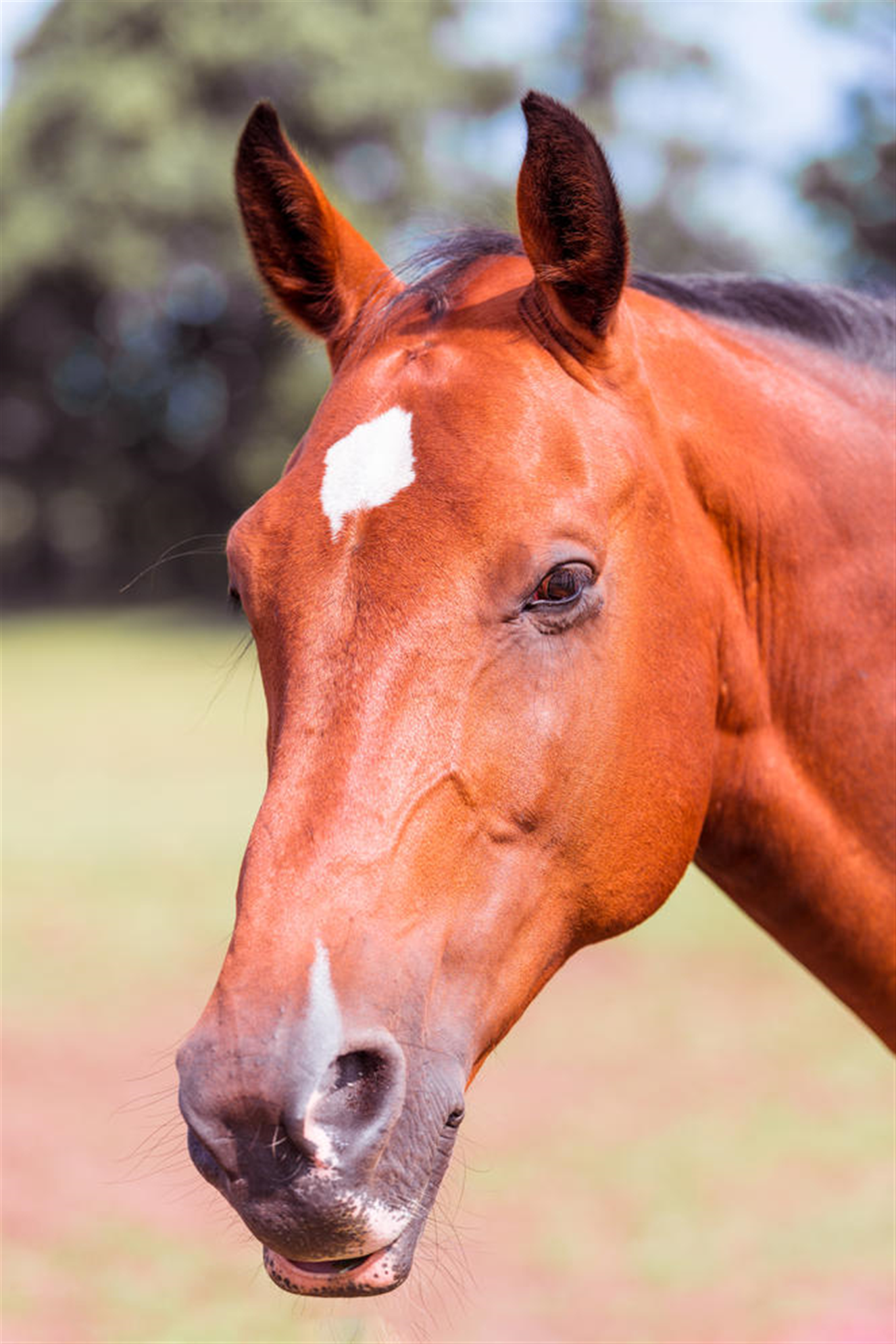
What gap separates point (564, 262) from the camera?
2.43 meters

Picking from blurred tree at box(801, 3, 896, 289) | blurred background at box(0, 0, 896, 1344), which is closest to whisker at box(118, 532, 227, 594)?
blurred background at box(0, 0, 896, 1344)

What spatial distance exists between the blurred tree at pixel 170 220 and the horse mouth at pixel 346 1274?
28332mm

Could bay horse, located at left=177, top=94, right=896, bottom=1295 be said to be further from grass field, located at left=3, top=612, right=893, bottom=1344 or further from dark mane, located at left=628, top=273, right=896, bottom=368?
grass field, located at left=3, top=612, right=893, bottom=1344

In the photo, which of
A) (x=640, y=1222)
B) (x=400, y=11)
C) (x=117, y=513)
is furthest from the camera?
(x=117, y=513)

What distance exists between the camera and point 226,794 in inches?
570

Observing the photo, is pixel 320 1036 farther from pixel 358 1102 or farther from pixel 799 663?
pixel 799 663

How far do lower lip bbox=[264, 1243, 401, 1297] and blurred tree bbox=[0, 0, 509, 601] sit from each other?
28.3m

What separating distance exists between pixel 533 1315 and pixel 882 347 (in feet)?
12.6

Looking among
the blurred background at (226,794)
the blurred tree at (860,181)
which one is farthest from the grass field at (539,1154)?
the blurred tree at (860,181)

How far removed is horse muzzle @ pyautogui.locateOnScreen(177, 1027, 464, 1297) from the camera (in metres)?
1.83

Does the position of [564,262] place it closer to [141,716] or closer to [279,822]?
[279,822]

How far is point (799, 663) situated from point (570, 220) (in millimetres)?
979

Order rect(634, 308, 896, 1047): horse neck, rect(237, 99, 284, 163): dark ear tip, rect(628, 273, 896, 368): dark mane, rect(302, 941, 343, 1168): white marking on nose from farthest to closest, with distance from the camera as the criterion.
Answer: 1. rect(628, 273, 896, 368): dark mane
2. rect(237, 99, 284, 163): dark ear tip
3. rect(634, 308, 896, 1047): horse neck
4. rect(302, 941, 343, 1168): white marking on nose

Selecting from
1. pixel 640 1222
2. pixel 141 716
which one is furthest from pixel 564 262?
pixel 141 716
